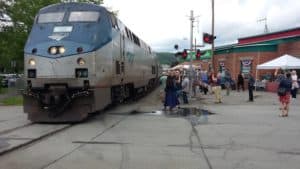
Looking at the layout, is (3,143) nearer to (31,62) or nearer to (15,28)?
(31,62)

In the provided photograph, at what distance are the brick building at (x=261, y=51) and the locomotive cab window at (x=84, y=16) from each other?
1029 inches

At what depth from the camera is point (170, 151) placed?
33.4 ft

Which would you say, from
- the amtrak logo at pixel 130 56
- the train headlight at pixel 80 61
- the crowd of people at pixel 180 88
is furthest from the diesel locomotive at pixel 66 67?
the amtrak logo at pixel 130 56

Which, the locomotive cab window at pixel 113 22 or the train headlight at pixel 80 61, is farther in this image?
the locomotive cab window at pixel 113 22

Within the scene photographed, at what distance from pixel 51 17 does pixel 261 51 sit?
1211 inches

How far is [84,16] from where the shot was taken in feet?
52.5

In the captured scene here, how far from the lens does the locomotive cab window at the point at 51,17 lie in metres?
16.0

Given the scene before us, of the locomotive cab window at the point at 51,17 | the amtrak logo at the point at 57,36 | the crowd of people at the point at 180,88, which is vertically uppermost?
the locomotive cab window at the point at 51,17

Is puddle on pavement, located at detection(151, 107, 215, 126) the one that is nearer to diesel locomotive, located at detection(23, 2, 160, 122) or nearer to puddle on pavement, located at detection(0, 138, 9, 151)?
diesel locomotive, located at detection(23, 2, 160, 122)

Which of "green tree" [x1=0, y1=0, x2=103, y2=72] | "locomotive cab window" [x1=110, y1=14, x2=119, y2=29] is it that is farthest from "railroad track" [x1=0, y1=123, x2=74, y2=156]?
"green tree" [x1=0, y1=0, x2=103, y2=72]

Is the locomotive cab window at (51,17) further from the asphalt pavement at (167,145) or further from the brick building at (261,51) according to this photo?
the brick building at (261,51)

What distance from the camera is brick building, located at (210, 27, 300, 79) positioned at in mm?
40656

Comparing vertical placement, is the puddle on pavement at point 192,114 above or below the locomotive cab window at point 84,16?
below

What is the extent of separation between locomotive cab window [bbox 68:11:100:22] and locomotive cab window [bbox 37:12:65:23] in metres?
0.33
